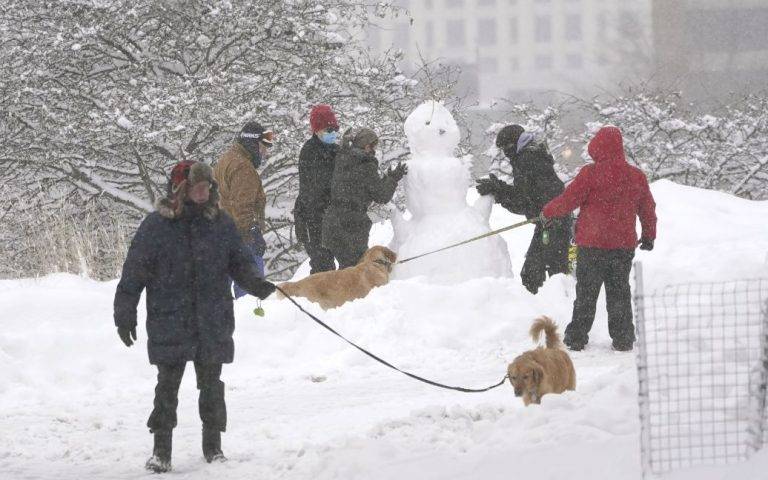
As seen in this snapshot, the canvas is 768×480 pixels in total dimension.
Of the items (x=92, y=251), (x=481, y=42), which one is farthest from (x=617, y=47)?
(x=92, y=251)

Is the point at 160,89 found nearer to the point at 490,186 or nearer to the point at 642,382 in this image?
the point at 490,186

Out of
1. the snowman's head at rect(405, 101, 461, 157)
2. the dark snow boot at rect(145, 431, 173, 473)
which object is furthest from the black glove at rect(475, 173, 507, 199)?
the dark snow boot at rect(145, 431, 173, 473)

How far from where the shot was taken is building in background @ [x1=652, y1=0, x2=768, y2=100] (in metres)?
56.5

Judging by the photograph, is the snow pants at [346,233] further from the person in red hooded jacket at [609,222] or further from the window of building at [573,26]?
the window of building at [573,26]

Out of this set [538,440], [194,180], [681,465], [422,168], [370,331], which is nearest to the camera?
[681,465]

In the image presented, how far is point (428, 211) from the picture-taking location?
36.0 ft

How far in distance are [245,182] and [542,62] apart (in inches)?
2637

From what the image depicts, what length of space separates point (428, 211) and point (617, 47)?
49.2 m

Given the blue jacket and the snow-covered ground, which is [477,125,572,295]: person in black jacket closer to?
the snow-covered ground

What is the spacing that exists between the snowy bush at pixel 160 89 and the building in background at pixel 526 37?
1582 inches

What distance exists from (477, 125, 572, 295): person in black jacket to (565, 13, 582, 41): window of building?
57.4 metres

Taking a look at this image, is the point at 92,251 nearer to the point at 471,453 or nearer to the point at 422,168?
the point at 422,168

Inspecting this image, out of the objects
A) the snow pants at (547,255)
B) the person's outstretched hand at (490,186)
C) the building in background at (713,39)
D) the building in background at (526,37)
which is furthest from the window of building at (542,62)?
the snow pants at (547,255)

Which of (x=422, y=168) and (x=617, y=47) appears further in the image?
(x=617, y=47)
